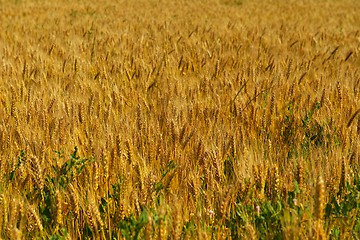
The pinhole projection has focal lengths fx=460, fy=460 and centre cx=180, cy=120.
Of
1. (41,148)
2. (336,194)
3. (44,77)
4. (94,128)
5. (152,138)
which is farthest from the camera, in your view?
(44,77)

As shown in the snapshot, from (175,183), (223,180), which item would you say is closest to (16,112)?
(175,183)

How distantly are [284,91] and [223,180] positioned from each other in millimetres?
1219

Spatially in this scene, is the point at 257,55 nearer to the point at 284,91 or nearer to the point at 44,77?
the point at 284,91

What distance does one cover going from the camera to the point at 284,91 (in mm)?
2676

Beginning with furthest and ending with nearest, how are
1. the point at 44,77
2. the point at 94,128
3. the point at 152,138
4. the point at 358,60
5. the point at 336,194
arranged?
the point at 358,60
the point at 44,77
the point at 94,128
the point at 152,138
the point at 336,194

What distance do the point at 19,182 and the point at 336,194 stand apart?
1.08m

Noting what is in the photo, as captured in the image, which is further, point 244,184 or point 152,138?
point 152,138

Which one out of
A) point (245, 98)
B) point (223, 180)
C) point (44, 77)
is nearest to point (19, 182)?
point (223, 180)

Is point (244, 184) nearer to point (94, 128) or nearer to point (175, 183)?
point (175, 183)

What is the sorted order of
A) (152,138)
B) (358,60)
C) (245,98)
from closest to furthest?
(152,138), (245,98), (358,60)

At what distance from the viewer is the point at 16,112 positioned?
211cm

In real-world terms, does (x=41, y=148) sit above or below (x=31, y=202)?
above

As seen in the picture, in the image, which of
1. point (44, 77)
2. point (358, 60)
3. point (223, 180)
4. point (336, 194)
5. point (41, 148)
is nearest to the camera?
point (336, 194)

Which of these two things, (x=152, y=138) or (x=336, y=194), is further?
(x=152, y=138)
